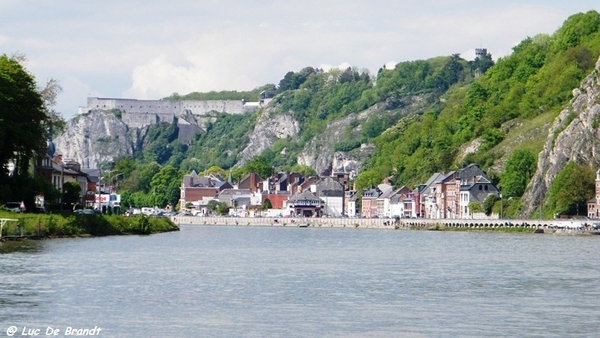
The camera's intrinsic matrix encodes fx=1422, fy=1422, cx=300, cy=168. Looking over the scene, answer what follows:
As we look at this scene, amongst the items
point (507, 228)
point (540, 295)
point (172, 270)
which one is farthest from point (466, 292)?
point (507, 228)

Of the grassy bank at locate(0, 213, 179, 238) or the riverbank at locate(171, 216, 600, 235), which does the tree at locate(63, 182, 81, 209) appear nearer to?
the grassy bank at locate(0, 213, 179, 238)

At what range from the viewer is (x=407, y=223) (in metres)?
161

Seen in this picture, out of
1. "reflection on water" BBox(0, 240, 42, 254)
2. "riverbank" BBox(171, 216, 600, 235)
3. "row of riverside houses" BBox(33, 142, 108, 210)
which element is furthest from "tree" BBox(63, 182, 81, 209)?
"riverbank" BBox(171, 216, 600, 235)

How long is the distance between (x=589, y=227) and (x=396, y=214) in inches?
2768

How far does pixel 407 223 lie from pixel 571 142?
25.1 m

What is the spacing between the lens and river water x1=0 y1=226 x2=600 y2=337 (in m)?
36.6

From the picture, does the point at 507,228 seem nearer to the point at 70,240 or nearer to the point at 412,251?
the point at 412,251

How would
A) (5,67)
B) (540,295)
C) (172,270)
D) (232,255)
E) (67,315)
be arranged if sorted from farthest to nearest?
1. (5,67)
2. (232,255)
3. (172,270)
4. (540,295)
5. (67,315)

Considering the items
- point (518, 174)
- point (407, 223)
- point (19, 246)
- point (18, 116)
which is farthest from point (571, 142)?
point (19, 246)

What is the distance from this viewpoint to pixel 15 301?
4062 cm

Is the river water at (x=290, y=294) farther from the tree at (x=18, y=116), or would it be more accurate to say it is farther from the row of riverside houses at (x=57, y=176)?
the row of riverside houses at (x=57, y=176)

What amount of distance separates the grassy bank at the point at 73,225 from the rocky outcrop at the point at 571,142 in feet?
166

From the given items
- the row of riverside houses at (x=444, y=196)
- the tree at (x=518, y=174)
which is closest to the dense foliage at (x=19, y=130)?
the tree at (x=518, y=174)

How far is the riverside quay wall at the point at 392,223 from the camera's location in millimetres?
128125
